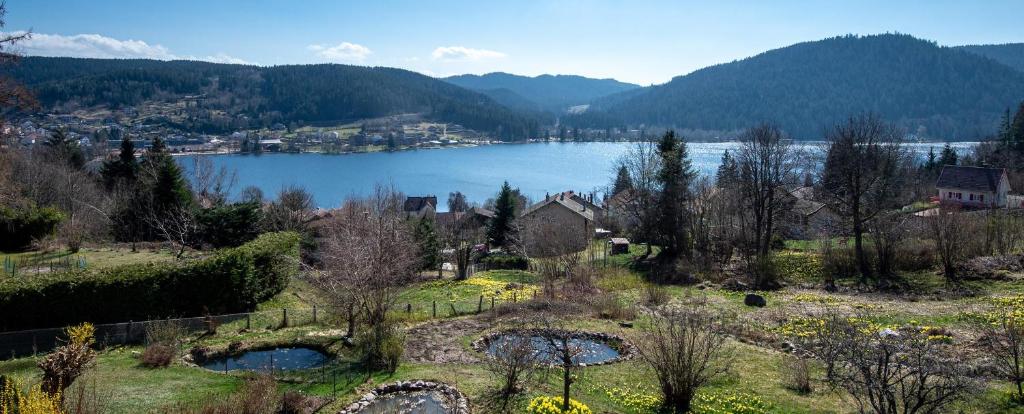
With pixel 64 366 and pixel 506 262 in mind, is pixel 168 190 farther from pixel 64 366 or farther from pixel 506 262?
pixel 64 366

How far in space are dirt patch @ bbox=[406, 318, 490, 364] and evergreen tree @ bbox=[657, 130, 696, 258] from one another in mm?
18209

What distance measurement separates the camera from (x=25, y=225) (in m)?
29.1

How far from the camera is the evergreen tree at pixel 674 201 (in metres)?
35.2

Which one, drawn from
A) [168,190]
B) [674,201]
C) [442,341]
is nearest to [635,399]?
[442,341]

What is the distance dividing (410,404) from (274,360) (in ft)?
19.6

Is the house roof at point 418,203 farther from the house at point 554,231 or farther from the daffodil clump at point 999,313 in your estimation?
the daffodil clump at point 999,313

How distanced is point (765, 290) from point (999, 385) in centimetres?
1412

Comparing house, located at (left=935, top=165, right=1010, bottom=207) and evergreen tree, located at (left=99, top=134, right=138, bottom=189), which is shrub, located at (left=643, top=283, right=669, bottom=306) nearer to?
house, located at (left=935, top=165, right=1010, bottom=207)

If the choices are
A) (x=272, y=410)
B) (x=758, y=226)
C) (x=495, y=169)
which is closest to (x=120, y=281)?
(x=272, y=410)

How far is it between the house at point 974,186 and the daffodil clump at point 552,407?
46.6 meters

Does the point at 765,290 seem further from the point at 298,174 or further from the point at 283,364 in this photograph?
the point at 298,174

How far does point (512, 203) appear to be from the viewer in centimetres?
4697

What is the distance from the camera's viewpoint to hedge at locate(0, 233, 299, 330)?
18.1 metres

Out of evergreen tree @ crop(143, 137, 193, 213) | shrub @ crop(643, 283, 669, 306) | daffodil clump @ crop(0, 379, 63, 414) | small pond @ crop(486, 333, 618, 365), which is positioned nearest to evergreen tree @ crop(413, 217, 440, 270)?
evergreen tree @ crop(143, 137, 193, 213)
